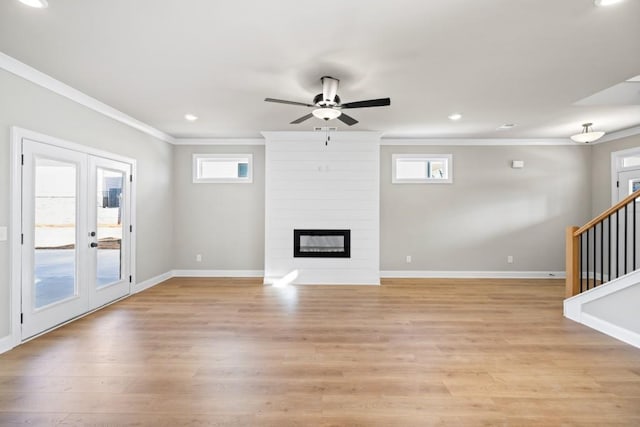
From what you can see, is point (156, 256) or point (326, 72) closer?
point (326, 72)

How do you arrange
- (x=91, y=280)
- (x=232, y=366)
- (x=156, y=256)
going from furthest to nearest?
(x=156, y=256), (x=91, y=280), (x=232, y=366)

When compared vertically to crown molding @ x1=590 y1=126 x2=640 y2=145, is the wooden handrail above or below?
below

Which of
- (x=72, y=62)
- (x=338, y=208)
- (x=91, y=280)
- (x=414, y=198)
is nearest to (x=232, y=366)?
(x=91, y=280)

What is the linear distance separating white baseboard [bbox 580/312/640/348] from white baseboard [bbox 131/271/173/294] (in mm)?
6105

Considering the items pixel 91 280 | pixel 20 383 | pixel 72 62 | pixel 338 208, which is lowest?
pixel 20 383

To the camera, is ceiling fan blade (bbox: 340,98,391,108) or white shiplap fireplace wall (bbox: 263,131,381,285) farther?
white shiplap fireplace wall (bbox: 263,131,381,285)

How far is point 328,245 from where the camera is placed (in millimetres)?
5836

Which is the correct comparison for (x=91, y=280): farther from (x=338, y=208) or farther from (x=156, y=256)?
(x=338, y=208)

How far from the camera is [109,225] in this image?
443cm

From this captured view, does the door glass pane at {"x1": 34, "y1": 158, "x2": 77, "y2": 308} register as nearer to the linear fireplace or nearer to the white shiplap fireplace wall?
the white shiplap fireplace wall

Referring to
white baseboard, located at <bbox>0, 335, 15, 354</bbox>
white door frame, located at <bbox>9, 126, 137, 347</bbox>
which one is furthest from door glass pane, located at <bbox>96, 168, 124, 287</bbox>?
white baseboard, located at <bbox>0, 335, 15, 354</bbox>

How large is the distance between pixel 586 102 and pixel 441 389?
4.12 meters

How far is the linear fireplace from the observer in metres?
5.82

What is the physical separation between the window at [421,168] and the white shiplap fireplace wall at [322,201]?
0.72 m
